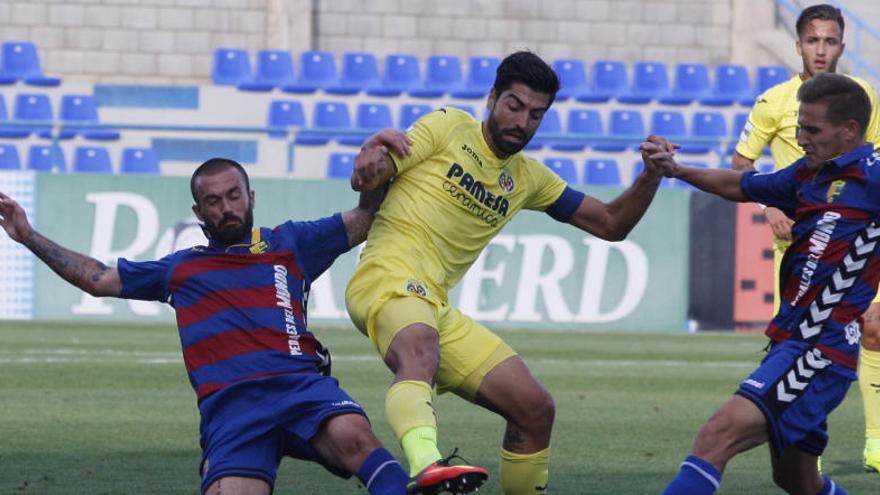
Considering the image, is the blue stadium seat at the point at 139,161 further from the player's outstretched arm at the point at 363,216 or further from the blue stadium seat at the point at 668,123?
the player's outstretched arm at the point at 363,216

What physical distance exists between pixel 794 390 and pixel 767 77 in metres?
21.0

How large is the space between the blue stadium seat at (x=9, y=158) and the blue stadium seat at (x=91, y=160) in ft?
2.89

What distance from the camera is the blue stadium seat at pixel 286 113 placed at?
22.8 meters

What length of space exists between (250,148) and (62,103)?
363 cm

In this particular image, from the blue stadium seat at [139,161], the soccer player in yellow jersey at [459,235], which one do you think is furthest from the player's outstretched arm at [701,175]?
the blue stadium seat at [139,161]

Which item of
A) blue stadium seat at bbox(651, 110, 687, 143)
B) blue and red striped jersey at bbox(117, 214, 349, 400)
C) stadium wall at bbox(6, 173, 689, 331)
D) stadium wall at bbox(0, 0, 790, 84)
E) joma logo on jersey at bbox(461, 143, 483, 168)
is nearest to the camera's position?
blue and red striped jersey at bbox(117, 214, 349, 400)

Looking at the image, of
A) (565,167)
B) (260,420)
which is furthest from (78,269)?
(565,167)

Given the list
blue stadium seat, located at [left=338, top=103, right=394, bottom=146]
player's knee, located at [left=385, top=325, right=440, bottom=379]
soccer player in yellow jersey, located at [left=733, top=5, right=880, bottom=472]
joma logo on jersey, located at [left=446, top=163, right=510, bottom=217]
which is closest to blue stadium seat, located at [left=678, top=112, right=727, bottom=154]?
blue stadium seat, located at [left=338, top=103, right=394, bottom=146]

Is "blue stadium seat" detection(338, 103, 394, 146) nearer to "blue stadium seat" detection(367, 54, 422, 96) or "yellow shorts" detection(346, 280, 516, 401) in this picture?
"blue stadium seat" detection(367, 54, 422, 96)

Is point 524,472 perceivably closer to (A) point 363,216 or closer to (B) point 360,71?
(A) point 363,216

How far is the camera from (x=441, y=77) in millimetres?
24500

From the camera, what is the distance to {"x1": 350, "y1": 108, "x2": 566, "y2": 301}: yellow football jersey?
6.48 m

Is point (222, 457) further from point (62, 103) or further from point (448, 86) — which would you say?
point (448, 86)

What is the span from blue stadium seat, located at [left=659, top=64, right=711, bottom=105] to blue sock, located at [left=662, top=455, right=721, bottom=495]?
65.7 feet
